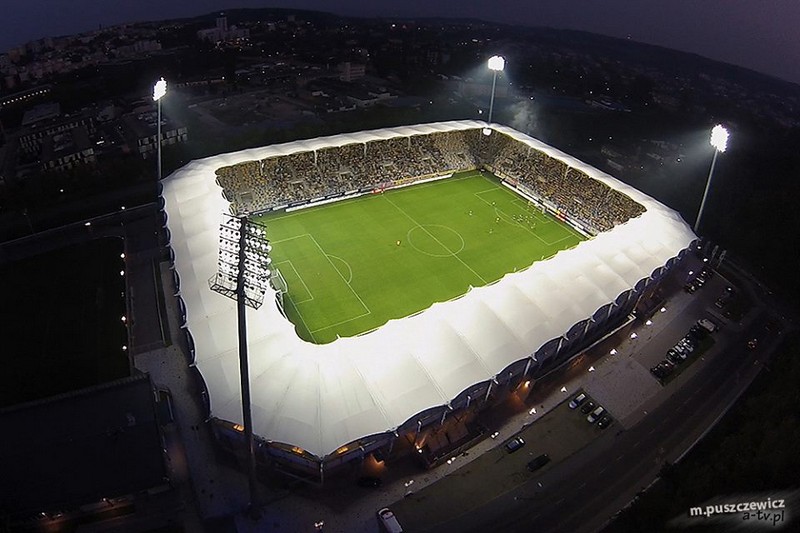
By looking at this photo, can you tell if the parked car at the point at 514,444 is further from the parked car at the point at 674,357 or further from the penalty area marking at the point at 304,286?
the penalty area marking at the point at 304,286

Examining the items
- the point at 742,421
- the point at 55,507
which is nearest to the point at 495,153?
the point at 742,421

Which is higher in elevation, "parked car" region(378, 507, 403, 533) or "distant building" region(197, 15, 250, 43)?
"distant building" region(197, 15, 250, 43)

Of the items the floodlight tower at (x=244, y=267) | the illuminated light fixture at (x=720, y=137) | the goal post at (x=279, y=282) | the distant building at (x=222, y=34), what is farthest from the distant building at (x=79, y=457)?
the distant building at (x=222, y=34)

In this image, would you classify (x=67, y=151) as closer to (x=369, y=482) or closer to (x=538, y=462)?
(x=369, y=482)

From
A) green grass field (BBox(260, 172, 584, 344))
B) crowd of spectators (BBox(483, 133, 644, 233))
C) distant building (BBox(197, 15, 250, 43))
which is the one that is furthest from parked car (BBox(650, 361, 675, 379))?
distant building (BBox(197, 15, 250, 43))

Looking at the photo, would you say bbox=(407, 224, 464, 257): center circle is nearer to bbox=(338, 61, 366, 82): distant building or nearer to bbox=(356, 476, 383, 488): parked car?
bbox=(356, 476, 383, 488): parked car

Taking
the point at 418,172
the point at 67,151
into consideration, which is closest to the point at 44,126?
the point at 67,151
